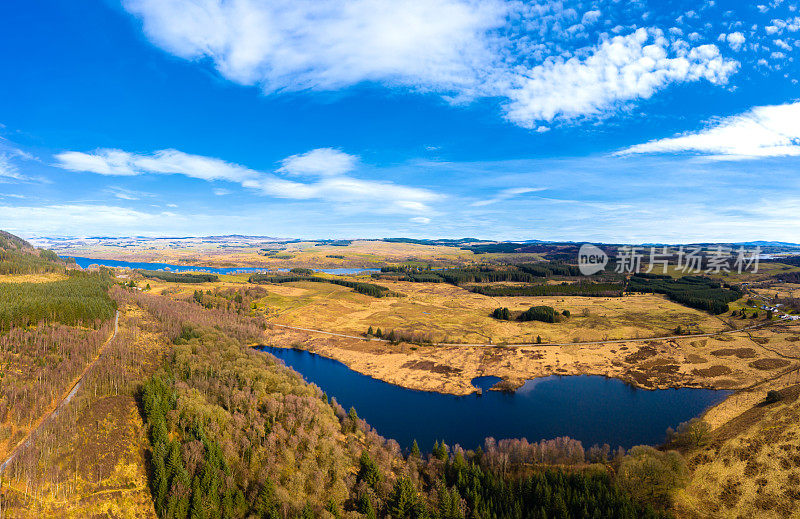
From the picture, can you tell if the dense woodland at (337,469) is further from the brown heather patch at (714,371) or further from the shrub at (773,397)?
the brown heather patch at (714,371)

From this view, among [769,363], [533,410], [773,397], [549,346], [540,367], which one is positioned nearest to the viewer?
[773,397]

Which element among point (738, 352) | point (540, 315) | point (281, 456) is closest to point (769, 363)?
point (738, 352)

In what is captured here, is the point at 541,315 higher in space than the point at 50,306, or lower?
lower

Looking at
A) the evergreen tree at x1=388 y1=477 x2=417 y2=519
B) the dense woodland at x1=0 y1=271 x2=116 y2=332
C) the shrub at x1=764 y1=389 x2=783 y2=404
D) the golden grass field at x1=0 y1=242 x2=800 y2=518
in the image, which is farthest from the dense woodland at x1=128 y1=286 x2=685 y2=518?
the shrub at x1=764 y1=389 x2=783 y2=404

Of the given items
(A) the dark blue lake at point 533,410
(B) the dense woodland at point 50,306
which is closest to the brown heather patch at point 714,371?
(A) the dark blue lake at point 533,410

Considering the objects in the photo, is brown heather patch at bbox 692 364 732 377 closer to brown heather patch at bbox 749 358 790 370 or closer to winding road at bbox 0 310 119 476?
brown heather patch at bbox 749 358 790 370

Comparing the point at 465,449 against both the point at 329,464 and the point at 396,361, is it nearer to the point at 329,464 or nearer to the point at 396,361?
the point at 329,464

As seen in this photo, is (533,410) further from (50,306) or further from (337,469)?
(50,306)

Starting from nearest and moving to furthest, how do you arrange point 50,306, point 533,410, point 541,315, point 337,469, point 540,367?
point 337,469 → point 533,410 → point 50,306 → point 540,367 → point 541,315
